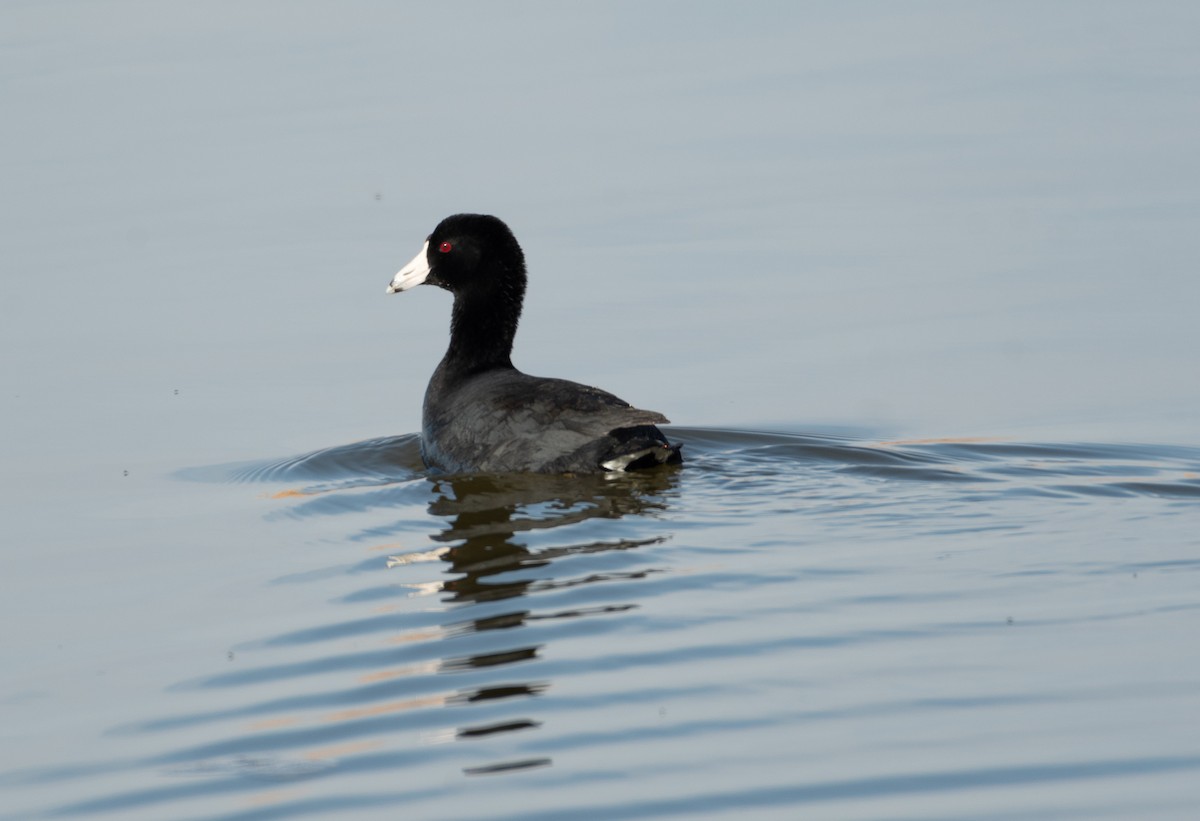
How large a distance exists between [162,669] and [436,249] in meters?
4.44

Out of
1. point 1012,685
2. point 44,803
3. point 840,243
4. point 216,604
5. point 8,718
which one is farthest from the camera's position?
point 840,243

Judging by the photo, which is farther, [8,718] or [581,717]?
[8,718]

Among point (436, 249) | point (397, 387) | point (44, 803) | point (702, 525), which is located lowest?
point (44, 803)

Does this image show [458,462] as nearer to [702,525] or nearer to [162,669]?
[702,525]

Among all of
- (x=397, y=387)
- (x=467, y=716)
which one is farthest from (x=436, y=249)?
(x=467, y=716)

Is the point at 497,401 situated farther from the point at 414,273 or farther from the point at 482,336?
the point at 414,273

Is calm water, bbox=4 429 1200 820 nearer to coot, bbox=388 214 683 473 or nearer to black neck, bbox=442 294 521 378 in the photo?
coot, bbox=388 214 683 473

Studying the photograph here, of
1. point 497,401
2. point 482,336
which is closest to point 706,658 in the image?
point 497,401

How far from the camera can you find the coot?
8773 mm

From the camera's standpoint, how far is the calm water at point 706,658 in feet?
16.2

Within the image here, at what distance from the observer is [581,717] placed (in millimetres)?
5422

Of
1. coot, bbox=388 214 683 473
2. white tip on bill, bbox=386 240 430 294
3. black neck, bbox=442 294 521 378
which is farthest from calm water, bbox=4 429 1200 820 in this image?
white tip on bill, bbox=386 240 430 294

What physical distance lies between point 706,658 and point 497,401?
3.49 meters

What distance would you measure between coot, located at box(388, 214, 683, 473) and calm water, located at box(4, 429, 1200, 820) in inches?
6.6
